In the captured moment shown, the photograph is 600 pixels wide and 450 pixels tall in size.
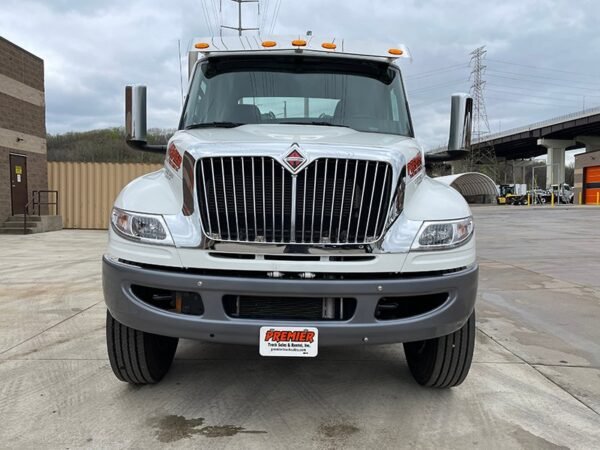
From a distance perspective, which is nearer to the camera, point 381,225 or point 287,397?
point 381,225

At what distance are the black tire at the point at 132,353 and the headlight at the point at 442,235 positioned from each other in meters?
1.86

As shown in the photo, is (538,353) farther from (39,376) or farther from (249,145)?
(39,376)

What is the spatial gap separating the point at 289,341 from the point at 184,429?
2.89 ft

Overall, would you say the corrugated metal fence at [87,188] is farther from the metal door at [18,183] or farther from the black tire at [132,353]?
the black tire at [132,353]

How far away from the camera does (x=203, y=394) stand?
3.53m

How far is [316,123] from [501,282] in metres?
5.23

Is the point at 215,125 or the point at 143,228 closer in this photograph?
the point at 143,228

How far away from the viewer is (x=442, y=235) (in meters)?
2.92

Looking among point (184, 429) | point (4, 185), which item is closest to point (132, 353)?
point (184, 429)

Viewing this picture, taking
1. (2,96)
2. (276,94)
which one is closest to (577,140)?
(2,96)

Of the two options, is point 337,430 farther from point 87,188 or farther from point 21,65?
point 21,65

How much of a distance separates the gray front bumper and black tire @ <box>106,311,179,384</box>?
443mm

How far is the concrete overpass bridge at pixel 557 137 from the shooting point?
65.2 meters

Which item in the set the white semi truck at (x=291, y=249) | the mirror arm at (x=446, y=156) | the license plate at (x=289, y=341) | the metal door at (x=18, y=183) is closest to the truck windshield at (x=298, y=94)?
the mirror arm at (x=446, y=156)
